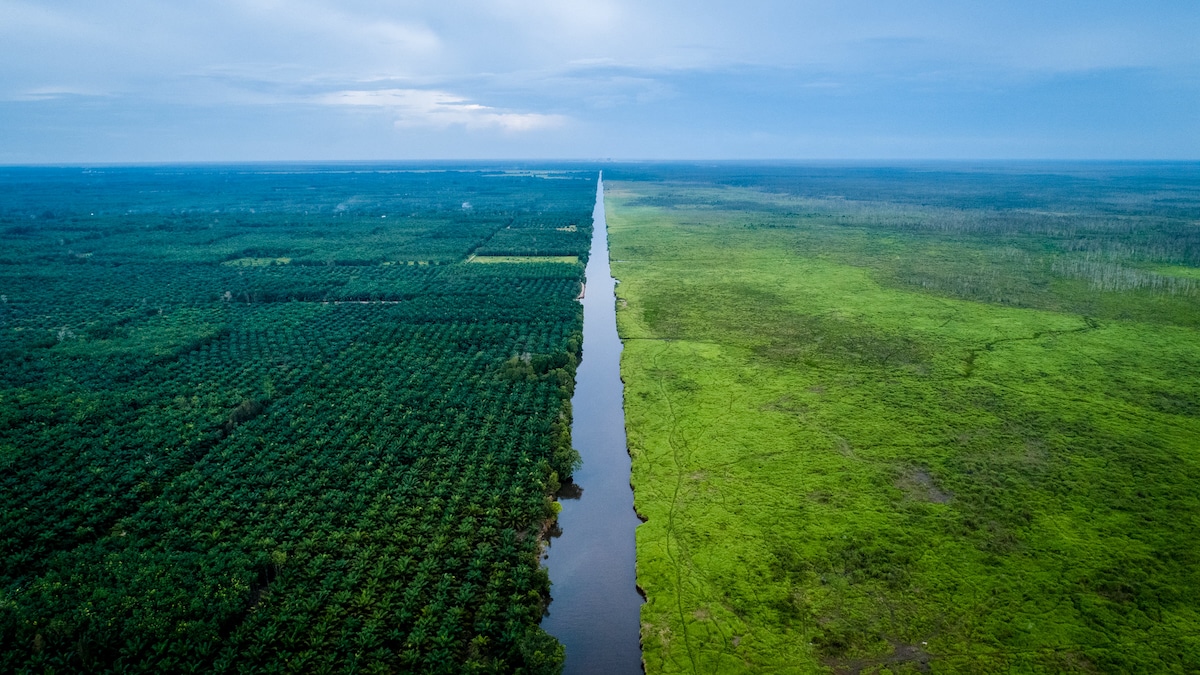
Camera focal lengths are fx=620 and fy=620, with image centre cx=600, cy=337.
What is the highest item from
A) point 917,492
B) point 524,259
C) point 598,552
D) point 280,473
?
point 524,259

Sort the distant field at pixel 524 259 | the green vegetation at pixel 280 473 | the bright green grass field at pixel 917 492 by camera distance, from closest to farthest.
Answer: the green vegetation at pixel 280 473, the bright green grass field at pixel 917 492, the distant field at pixel 524 259

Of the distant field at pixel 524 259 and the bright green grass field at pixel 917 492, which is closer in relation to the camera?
the bright green grass field at pixel 917 492

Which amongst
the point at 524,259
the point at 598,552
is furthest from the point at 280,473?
the point at 524,259

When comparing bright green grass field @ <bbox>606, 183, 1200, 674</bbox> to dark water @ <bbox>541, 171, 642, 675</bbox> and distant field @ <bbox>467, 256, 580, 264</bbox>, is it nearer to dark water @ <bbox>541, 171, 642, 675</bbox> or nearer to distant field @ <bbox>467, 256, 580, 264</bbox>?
dark water @ <bbox>541, 171, 642, 675</bbox>

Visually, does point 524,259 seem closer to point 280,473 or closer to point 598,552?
point 280,473

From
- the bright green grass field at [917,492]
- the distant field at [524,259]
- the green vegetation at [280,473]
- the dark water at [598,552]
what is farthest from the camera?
the distant field at [524,259]

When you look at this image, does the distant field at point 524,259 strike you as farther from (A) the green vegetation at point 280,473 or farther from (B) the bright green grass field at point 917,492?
→ (B) the bright green grass field at point 917,492

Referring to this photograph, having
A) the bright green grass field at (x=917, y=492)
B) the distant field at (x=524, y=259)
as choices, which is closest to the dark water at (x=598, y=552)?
the bright green grass field at (x=917, y=492)
